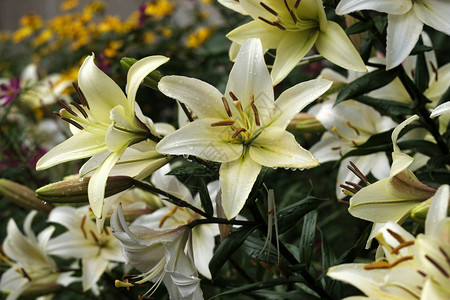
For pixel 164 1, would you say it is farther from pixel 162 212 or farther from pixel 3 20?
pixel 3 20

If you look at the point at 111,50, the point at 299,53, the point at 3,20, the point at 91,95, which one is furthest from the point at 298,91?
the point at 3,20

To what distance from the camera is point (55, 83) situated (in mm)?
1395

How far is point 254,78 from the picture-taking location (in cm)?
50

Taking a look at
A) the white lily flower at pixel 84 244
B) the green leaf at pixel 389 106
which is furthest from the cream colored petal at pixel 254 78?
the white lily flower at pixel 84 244

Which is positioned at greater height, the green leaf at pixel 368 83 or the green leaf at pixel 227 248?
the green leaf at pixel 368 83

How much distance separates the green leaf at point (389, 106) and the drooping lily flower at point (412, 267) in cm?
27

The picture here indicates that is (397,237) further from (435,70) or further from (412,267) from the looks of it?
(435,70)

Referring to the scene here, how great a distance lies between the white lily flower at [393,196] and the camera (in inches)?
17.0

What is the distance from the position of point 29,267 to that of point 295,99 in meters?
0.52

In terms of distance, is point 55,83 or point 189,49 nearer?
point 55,83

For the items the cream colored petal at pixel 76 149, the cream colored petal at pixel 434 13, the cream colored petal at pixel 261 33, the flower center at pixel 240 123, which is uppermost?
the cream colored petal at pixel 261 33

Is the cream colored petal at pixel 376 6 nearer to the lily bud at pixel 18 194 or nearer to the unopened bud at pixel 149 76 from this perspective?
the unopened bud at pixel 149 76

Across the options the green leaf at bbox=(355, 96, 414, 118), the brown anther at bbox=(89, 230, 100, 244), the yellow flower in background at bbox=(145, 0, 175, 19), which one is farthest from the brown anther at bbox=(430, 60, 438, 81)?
the yellow flower in background at bbox=(145, 0, 175, 19)

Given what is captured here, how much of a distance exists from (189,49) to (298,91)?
1079mm
